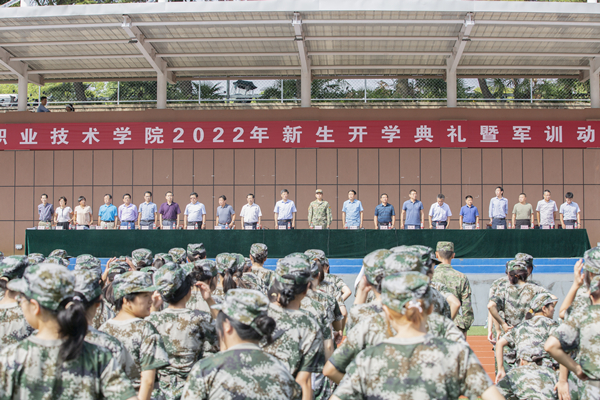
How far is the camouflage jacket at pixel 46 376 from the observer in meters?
2.36

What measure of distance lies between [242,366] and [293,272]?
1095 millimetres

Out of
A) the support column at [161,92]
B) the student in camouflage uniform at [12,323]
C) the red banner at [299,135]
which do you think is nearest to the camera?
the student in camouflage uniform at [12,323]

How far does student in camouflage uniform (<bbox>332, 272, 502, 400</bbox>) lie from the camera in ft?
7.70

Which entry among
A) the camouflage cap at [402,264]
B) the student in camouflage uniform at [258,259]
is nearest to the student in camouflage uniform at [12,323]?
the camouflage cap at [402,264]

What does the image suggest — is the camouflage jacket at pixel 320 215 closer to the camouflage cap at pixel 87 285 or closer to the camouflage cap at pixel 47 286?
the camouflage cap at pixel 87 285

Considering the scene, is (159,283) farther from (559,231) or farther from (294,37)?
(294,37)

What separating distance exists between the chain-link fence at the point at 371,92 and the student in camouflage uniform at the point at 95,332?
1640 cm

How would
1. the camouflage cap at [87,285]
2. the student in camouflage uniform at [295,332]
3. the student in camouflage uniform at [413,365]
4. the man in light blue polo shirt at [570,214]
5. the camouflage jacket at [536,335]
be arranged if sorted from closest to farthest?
the student in camouflage uniform at [413,365] < the camouflage cap at [87,285] < the student in camouflage uniform at [295,332] < the camouflage jacket at [536,335] < the man in light blue polo shirt at [570,214]

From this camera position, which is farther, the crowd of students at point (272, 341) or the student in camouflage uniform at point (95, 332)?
the student in camouflage uniform at point (95, 332)

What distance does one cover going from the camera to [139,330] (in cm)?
334

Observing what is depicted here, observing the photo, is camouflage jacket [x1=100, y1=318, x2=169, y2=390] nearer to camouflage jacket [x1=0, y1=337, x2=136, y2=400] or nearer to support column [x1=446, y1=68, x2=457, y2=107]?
camouflage jacket [x1=0, y1=337, x2=136, y2=400]

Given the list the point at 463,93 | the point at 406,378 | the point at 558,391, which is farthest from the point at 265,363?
the point at 463,93

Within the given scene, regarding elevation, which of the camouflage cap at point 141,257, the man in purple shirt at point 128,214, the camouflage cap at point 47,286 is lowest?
the camouflage cap at point 141,257

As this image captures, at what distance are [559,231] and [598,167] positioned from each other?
21.4 ft
